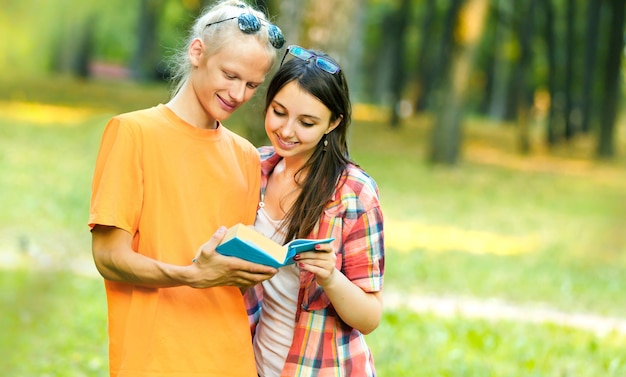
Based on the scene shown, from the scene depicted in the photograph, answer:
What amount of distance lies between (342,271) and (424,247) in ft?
28.5

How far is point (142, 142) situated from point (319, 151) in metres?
0.62

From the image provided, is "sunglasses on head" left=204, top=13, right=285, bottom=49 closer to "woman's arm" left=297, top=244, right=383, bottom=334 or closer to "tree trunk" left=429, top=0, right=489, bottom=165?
"woman's arm" left=297, top=244, right=383, bottom=334

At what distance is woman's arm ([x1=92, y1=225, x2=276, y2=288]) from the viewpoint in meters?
2.17

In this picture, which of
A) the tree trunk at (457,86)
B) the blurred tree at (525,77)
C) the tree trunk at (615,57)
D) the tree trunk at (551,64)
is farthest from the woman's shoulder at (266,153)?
the blurred tree at (525,77)

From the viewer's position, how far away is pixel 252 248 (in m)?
2.04

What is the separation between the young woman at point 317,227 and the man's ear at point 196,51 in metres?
0.30

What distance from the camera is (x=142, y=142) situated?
2.32 metres

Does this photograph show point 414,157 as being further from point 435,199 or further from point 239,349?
point 239,349

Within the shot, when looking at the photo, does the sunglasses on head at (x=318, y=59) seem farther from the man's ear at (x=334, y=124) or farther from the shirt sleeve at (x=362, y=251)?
the shirt sleeve at (x=362, y=251)

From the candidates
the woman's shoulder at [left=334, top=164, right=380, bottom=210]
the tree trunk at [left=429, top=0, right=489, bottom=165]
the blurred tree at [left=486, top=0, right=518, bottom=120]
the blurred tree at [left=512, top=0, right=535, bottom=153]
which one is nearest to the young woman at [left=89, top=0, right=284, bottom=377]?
the woman's shoulder at [left=334, top=164, right=380, bottom=210]

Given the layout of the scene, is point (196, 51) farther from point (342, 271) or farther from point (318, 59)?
point (342, 271)

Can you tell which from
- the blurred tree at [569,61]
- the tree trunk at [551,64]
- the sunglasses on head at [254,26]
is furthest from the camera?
the tree trunk at [551,64]

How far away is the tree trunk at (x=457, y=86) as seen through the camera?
18.6 meters

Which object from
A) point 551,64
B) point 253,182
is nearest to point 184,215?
point 253,182
